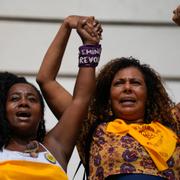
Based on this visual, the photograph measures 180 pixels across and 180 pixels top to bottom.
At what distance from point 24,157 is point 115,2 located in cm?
189

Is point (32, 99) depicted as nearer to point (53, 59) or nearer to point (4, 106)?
point (4, 106)

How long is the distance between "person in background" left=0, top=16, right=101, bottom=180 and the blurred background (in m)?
1.24

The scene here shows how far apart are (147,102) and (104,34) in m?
1.23

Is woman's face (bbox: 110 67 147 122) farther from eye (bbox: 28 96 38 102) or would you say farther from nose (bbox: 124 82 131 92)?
eye (bbox: 28 96 38 102)

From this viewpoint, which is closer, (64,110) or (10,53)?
(64,110)

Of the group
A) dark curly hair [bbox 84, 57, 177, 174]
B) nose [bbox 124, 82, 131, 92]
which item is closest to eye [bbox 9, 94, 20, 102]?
dark curly hair [bbox 84, 57, 177, 174]

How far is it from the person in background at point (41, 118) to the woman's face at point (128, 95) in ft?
0.60

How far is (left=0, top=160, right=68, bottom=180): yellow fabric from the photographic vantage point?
3240 millimetres

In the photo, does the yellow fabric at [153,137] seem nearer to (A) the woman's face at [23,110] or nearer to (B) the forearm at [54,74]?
(B) the forearm at [54,74]

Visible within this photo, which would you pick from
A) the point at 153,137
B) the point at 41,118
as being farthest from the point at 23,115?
the point at 153,137

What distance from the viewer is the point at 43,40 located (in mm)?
4863

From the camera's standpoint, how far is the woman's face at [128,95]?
3645 millimetres

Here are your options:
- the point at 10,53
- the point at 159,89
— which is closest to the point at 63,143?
the point at 159,89

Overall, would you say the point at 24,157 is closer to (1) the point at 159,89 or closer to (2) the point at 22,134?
(2) the point at 22,134
